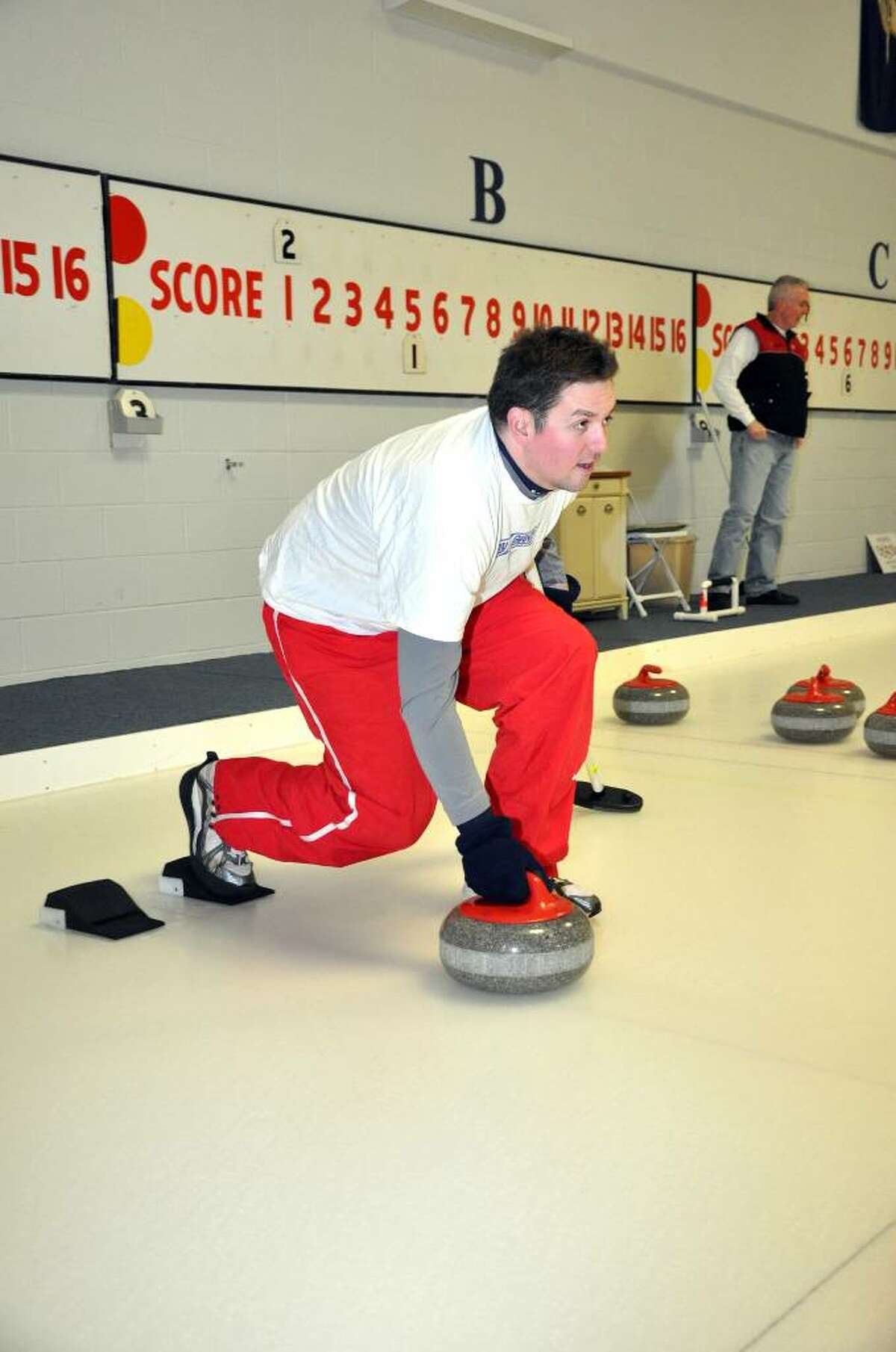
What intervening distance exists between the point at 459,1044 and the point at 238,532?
4031 mm

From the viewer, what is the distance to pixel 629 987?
230cm

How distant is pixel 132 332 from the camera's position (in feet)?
17.4

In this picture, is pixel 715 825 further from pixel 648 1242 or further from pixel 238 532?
pixel 238 532

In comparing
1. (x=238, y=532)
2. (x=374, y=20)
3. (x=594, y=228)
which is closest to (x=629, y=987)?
(x=238, y=532)

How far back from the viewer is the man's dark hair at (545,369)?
7.02 ft

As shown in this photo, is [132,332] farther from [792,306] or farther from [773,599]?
[773,599]

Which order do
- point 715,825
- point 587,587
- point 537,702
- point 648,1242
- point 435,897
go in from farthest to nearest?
point 587,587 < point 715,825 < point 435,897 < point 537,702 < point 648,1242

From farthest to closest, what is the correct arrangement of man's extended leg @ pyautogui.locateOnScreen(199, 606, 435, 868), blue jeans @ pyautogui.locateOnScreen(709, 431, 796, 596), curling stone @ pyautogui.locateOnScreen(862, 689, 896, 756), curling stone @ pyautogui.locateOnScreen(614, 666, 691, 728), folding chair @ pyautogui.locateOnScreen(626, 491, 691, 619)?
blue jeans @ pyautogui.locateOnScreen(709, 431, 796, 596)
folding chair @ pyautogui.locateOnScreen(626, 491, 691, 619)
curling stone @ pyautogui.locateOnScreen(614, 666, 691, 728)
curling stone @ pyautogui.locateOnScreen(862, 689, 896, 756)
man's extended leg @ pyautogui.locateOnScreen(199, 606, 435, 868)

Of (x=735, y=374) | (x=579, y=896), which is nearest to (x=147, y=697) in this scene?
(x=579, y=896)

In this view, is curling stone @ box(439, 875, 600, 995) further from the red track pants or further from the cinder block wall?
the cinder block wall

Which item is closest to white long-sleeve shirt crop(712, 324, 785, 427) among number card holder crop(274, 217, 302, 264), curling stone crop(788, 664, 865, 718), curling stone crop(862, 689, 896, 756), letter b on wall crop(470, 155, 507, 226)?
letter b on wall crop(470, 155, 507, 226)

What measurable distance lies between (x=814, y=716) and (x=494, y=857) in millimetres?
2180

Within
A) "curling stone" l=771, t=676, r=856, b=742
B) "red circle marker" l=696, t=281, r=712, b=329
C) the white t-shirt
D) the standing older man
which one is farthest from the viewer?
"red circle marker" l=696, t=281, r=712, b=329

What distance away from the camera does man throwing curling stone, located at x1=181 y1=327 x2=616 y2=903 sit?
215 centimetres
